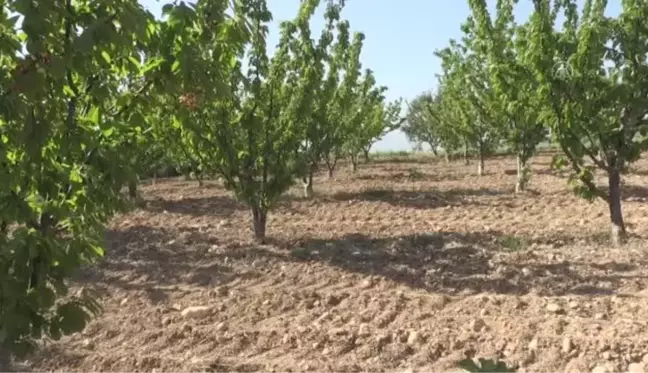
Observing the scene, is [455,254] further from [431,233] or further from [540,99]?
[540,99]

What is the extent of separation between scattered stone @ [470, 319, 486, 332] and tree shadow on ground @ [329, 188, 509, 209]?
634 centimetres

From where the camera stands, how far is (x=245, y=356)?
4297 millimetres

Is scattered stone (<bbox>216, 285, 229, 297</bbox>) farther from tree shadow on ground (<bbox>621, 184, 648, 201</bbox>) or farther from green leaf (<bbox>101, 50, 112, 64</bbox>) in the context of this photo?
tree shadow on ground (<bbox>621, 184, 648, 201</bbox>)

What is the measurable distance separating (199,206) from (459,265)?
6.48 metres

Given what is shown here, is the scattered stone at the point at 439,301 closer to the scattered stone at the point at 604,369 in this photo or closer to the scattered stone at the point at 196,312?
the scattered stone at the point at 604,369

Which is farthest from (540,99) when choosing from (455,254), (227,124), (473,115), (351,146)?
(351,146)

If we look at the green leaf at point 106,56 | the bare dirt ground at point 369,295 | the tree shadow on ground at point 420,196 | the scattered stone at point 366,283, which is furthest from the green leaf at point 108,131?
the tree shadow on ground at point 420,196

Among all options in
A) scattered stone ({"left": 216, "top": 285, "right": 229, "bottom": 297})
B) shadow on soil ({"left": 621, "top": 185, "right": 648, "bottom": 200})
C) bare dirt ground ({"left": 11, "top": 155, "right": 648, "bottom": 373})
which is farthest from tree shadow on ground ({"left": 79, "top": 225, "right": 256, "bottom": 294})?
shadow on soil ({"left": 621, "top": 185, "right": 648, "bottom": 200})

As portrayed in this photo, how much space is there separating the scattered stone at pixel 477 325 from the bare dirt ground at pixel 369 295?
1 centimetres

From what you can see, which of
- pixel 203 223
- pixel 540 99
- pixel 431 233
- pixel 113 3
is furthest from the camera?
pixel 203 223

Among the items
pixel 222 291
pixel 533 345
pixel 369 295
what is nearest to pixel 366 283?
pixel 369 295

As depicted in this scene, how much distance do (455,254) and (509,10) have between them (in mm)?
6704

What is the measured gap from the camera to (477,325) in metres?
4.47

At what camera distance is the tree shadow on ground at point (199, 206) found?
1082 cm
